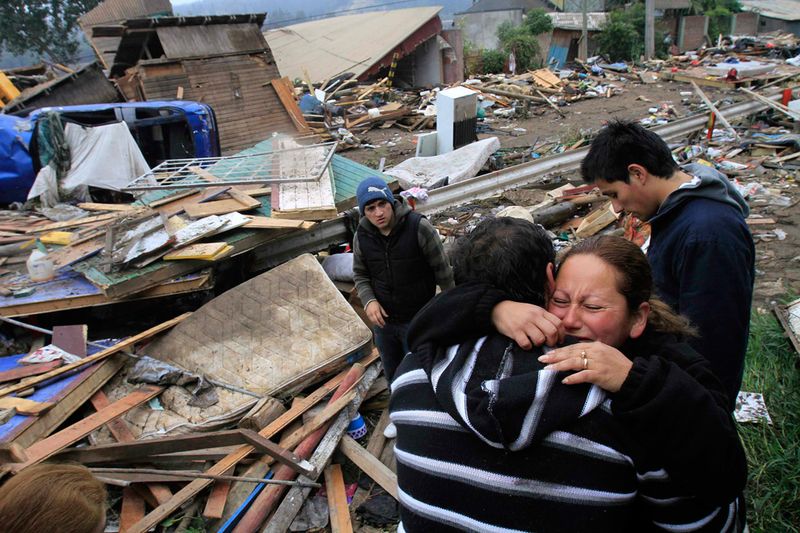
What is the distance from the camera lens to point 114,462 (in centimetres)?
335

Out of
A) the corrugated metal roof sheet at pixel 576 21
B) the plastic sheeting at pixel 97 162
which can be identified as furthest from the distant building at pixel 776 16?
the plastic sheeting at pixel 97 162

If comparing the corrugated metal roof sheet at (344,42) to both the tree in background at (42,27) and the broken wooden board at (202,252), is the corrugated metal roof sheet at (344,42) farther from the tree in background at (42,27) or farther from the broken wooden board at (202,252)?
the broken wooden board at (202,252)

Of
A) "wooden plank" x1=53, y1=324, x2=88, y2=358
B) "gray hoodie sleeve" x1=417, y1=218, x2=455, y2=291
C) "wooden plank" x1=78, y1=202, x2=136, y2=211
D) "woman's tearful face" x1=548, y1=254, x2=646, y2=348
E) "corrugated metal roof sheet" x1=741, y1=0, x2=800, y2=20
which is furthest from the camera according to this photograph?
"corrugated metal roof sheet" x1=741, y1=0, x2=800, y2=20

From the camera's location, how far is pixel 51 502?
1.53m

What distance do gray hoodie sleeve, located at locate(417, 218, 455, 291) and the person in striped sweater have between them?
2.04 metres

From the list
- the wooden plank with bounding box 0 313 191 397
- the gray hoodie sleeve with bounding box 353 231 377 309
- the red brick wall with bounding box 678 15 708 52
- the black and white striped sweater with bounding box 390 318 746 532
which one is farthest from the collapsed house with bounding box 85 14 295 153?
the red brick wall with bounding box 678 15 708 52

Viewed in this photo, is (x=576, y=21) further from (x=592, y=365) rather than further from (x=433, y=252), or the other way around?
(x=592, y=365)

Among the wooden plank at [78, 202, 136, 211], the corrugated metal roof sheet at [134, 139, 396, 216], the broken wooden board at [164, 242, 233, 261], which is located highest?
the corrugated metal roof sheet at [134, 139, 396, 216]

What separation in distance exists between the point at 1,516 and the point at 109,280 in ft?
10.4

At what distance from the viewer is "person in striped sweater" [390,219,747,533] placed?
102cm

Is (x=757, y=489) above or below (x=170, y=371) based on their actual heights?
below

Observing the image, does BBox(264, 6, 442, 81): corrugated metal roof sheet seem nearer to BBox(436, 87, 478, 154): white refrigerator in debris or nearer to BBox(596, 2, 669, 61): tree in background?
BBox(436, 87, 478, 154): white refrigerator in debris

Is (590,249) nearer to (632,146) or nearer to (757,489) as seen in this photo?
(632,146)

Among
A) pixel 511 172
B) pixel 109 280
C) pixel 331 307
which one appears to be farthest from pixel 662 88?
pixel 109 280
